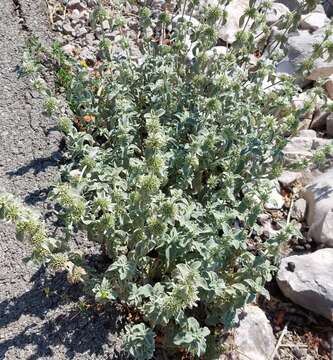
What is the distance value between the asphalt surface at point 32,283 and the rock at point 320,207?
186 cm

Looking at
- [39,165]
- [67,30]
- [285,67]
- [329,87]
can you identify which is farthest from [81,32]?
[329,87]

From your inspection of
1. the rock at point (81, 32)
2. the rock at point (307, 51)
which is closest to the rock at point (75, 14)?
the rock at point (81, 32)

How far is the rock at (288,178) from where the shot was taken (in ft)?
15.0

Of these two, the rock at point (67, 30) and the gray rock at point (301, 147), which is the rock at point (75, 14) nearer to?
the rock at point (67, 30)

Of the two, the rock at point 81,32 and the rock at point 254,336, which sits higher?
the rock at point 81,32

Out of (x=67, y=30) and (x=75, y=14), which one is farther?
(x=75, y=14)

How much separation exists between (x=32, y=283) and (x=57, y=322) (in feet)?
1.12

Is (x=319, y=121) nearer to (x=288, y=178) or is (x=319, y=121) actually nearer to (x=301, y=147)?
(x=301, y=147)

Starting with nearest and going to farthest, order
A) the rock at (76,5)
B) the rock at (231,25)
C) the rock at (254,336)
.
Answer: the rock at (254,336)
the rock at (76,5)
the rock at (231,25)

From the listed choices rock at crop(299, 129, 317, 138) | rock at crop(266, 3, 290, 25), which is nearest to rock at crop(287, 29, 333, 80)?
rock at crop(266, 3, 290, 25)

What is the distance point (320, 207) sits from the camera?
4168mm

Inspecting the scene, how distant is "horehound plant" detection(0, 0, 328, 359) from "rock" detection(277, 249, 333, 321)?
0.18 metres

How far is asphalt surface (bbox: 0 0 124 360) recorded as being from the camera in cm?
303

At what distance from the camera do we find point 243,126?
380 centimetres
